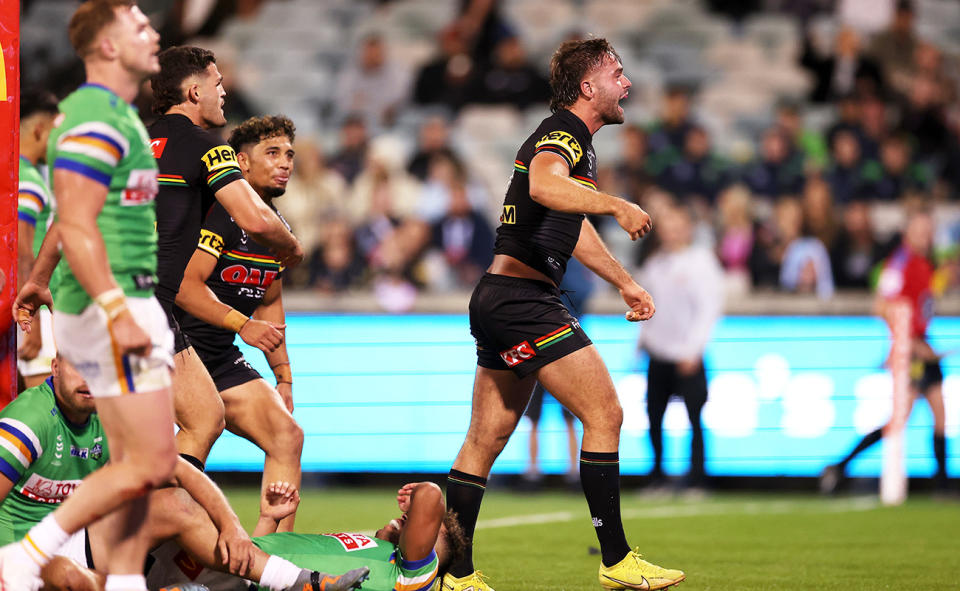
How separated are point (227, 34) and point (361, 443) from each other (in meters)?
8.50

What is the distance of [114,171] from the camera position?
4398 millimetres

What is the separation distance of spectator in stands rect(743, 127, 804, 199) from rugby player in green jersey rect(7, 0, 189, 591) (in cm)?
1156

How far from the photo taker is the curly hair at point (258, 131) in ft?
21.5

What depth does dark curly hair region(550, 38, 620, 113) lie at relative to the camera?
6098mm

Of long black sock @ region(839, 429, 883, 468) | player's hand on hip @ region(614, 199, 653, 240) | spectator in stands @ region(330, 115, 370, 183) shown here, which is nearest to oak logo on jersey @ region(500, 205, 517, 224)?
player's hand on hip @ region(614, 199, 653, 240)

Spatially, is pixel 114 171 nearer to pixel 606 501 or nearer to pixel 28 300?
pixel 28 300

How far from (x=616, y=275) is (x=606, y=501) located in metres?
0.99

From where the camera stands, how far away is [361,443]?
12.4 meters

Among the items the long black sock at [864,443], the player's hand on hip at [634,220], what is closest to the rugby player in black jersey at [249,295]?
the player's hand on hip at [634,220]

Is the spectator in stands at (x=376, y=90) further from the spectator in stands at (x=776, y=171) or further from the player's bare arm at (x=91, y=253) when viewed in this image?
the player's bare arm at (x=91, y=253)

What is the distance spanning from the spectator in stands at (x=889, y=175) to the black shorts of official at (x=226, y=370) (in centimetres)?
1042

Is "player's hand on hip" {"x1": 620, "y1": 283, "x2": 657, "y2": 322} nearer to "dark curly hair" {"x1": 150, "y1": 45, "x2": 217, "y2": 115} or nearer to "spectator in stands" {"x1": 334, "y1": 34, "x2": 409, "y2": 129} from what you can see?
"dark curly hair" {"x1": 150, "y1": 45, "x2": 217, "y2": 115}

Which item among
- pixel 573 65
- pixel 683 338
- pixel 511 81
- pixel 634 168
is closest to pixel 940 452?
pixel 683 338

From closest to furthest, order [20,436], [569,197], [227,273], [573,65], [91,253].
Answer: [91,253], [20,436], [569,197], [573,65], [227,273]
